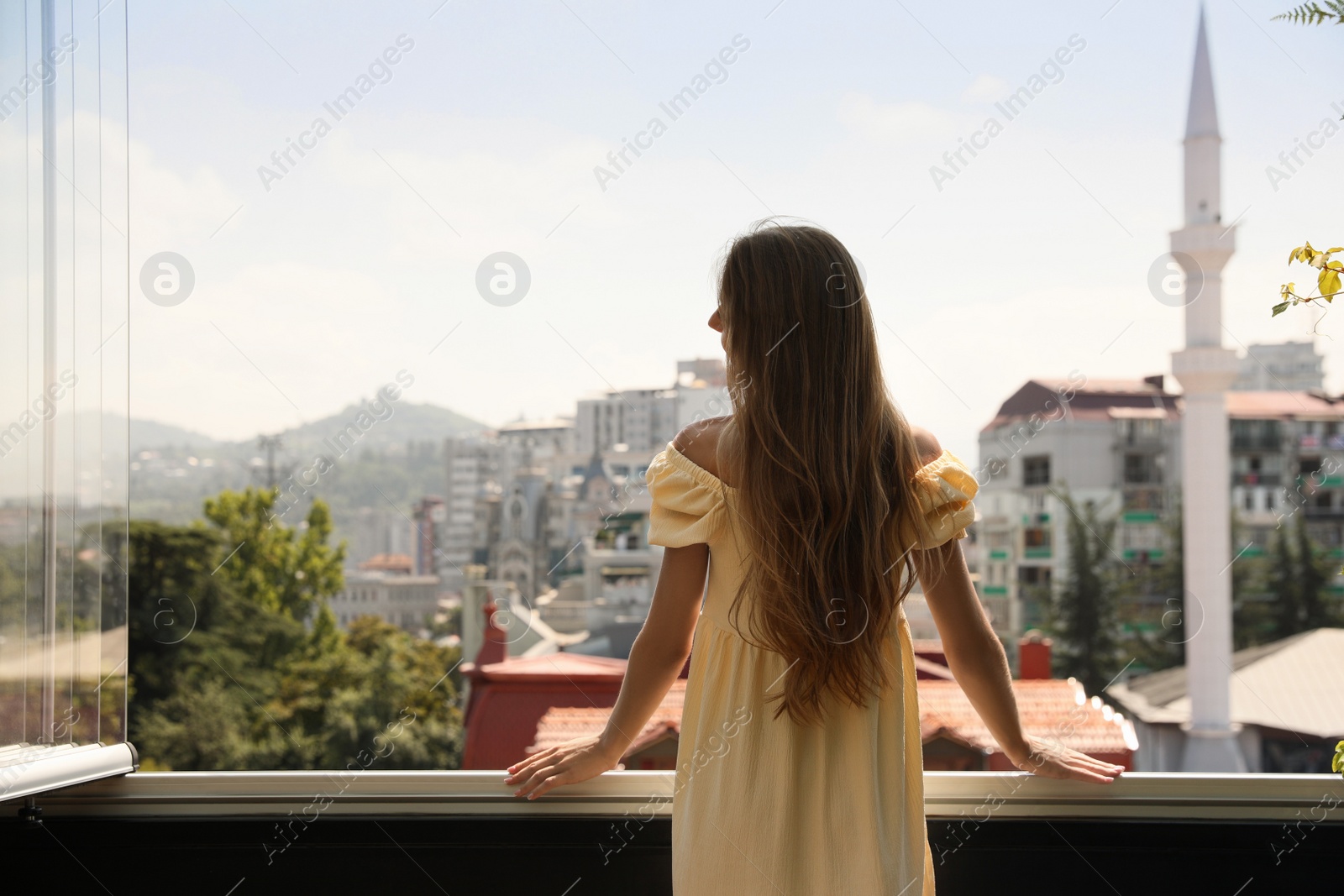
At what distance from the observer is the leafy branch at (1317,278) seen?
94 cm

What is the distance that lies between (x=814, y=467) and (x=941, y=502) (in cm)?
13

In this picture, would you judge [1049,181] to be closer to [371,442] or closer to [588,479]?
[588,479]

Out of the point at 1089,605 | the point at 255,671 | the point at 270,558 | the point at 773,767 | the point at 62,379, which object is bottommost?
the point at 255,671

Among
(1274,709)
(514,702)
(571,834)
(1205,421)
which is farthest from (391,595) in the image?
(571,834)

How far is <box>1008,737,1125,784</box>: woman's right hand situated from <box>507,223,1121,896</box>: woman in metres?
0.18

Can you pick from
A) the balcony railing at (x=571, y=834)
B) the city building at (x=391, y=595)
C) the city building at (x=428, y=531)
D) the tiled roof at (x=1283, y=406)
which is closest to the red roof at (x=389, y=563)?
the city building at (x=391, y=595)

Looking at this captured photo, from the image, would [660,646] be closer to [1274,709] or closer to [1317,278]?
[1317,278]

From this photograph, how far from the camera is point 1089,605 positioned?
73.9ft

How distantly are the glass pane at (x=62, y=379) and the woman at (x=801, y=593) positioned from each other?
707 mm

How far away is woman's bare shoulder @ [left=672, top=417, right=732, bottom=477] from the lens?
3.01 feet

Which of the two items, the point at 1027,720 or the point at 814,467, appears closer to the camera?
the point at 814,467

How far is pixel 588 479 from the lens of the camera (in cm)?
2681

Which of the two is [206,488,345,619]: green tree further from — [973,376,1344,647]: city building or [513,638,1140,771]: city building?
[513,638,1140,771]: city building

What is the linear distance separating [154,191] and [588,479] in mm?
12494
